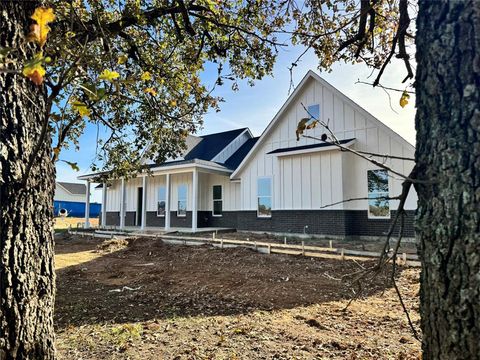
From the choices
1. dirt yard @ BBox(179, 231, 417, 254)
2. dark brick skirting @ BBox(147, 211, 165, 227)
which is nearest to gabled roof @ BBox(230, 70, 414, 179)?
dirt yard @ BBox(179, 231, 417, 254)

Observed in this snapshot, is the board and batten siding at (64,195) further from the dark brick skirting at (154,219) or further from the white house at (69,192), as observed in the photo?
the dark brick skirting at (154,219)

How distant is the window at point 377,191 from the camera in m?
12.5

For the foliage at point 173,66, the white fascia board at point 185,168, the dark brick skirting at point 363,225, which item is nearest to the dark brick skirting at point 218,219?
the white fascia board at point 185,168

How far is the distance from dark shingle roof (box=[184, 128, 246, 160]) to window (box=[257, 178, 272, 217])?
4586mm

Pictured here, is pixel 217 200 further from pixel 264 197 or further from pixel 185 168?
pixel 264 197

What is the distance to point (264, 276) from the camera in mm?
7426

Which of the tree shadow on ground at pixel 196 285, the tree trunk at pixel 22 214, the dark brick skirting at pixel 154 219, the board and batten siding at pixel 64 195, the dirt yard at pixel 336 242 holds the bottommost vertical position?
the tree shadow on ground at pixel 196 285

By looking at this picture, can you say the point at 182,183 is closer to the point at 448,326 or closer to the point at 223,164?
the point at 223,164

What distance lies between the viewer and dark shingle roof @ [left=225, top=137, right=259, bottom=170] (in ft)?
63.2

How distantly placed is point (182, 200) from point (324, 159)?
941 centimetres

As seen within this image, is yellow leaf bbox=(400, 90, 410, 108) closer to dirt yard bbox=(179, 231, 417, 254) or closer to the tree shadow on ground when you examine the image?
the tree shadow on ground

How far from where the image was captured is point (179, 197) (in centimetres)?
1970

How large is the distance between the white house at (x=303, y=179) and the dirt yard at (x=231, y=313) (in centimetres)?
436

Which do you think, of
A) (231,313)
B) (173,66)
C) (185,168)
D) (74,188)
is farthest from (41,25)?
(74,188)
